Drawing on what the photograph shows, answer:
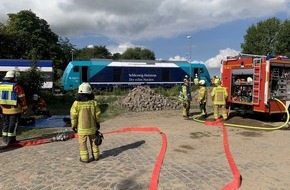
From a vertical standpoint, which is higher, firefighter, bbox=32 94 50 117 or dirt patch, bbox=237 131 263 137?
firefighter, bbox=32 94 50 117

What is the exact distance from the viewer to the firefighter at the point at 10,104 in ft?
28.6

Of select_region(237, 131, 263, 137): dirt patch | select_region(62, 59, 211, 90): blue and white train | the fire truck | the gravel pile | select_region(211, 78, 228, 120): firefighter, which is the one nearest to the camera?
select_region(237, 131, 263, 137): dirt patch

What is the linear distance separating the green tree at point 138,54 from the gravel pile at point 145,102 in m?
64.7

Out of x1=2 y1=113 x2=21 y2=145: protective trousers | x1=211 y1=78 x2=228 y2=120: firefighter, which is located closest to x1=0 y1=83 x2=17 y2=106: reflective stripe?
x1=2 y1=113 x2=21 y2=145: protective trousers

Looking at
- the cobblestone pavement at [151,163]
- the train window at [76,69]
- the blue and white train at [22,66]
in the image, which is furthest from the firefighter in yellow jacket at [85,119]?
the train window at [76,69]

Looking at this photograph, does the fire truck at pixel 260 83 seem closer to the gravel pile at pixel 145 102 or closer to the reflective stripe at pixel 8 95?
the gravel pile at pixel 145 102

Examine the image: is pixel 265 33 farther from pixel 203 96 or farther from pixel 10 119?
pixel 10 119

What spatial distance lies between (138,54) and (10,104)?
75194mm

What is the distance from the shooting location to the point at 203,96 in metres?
13.7

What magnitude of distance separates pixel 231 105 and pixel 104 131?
5.53 meters

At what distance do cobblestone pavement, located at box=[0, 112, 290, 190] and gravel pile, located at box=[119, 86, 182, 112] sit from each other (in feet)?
19.4

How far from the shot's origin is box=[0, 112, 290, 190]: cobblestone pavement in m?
5.72

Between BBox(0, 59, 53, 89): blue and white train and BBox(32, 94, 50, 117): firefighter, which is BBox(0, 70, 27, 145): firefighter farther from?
BBox(0, 59, 53, 89): blue and white train

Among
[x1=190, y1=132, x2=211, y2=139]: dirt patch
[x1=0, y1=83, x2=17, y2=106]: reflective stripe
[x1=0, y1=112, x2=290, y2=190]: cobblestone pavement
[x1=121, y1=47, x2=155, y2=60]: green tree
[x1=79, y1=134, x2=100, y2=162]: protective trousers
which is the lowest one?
[x1=0, y1=112, x2=290, y2=190]: cobblestone pavement
